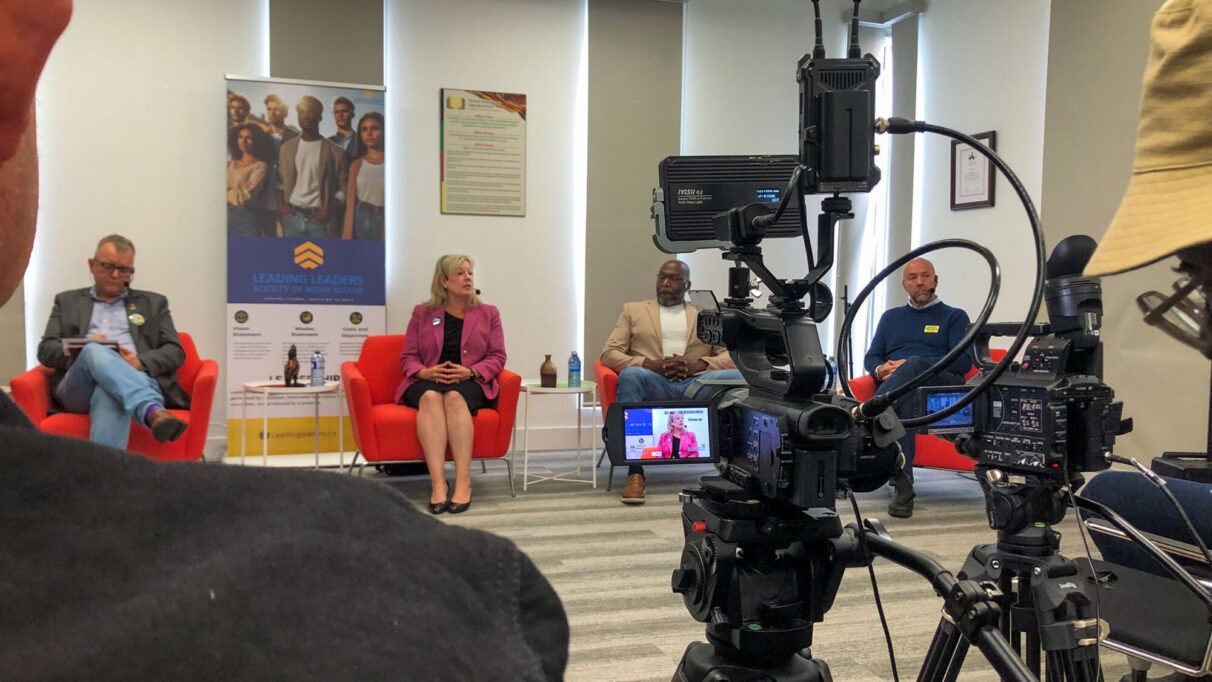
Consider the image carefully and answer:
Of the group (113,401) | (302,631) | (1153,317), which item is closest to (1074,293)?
(1153,317)

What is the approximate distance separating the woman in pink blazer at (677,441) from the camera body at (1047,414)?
471mm

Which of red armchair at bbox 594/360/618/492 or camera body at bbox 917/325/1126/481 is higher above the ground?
camera body at bbox 917/325/1126/481

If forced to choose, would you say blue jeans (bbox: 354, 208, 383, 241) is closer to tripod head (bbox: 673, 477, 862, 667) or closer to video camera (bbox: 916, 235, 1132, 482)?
video camera (bbox: 916, 235, 1132, 482)

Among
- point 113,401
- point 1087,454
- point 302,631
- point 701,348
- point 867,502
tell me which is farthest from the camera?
point 701,348

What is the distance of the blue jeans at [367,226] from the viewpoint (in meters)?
5.30

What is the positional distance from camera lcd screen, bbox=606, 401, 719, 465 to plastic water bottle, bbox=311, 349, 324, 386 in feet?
10.7

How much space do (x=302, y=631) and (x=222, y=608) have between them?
0.09 feet

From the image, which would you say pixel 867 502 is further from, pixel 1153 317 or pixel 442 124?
pixel 1153 317

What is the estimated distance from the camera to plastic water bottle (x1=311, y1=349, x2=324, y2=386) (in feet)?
15.8

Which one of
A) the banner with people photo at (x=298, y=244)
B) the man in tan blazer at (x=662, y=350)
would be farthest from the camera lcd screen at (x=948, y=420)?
the banner with people photo at (x=298, y=244)

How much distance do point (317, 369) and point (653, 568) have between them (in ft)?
8.40

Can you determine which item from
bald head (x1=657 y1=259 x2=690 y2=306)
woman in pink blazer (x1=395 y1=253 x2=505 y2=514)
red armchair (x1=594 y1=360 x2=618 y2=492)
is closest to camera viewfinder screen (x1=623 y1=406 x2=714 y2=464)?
woman in pink blazer (x1=395 y1=253 x2=505 y2=514)

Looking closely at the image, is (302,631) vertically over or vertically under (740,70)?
under

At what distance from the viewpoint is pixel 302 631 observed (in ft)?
0.83
